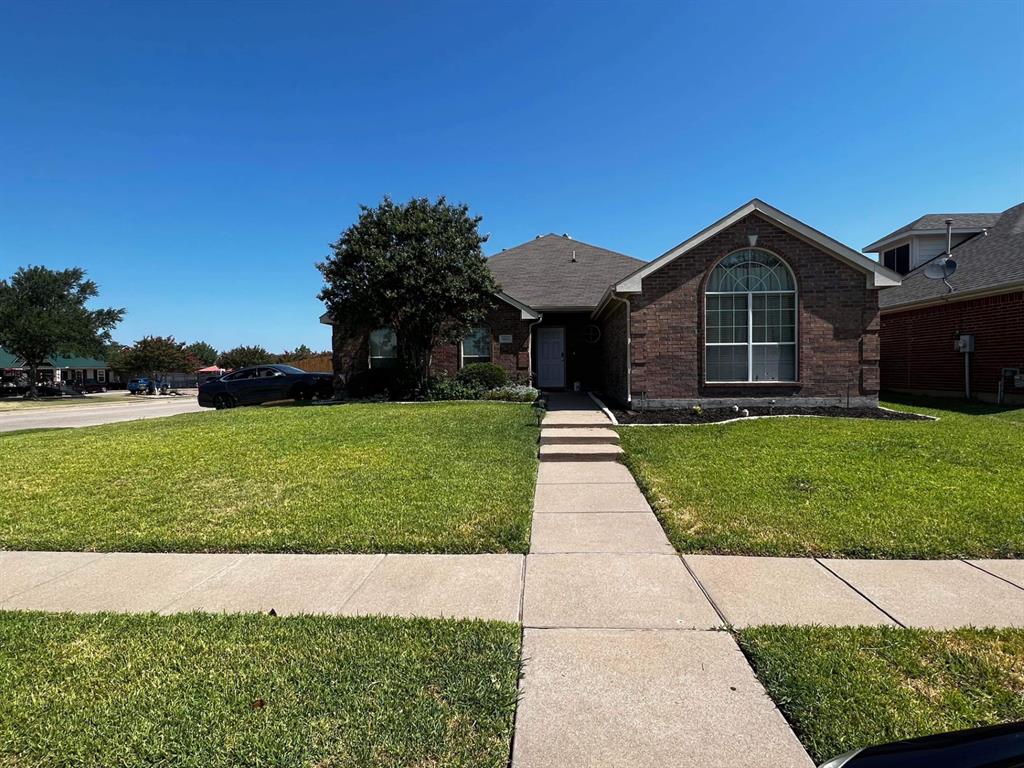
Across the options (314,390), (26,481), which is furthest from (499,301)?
(26,481)

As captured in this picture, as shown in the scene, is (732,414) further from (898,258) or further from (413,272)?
(898,258)

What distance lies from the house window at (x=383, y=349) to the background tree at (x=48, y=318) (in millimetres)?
33459

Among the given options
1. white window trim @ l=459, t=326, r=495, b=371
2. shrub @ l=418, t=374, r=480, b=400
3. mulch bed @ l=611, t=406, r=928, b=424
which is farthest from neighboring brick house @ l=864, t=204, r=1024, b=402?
shrub @ l=418, t=374, r=480, b=400

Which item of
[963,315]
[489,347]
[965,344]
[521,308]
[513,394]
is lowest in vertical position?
[513,394]

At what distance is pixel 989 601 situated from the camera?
139 inches

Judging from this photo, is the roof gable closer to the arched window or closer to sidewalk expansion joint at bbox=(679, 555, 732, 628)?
the arched window

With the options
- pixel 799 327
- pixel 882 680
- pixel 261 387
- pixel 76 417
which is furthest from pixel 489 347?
pixel 76 417

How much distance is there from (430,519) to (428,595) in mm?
1537

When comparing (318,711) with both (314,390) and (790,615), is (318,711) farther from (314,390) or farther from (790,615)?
(314,390)

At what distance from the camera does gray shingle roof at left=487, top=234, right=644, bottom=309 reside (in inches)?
702

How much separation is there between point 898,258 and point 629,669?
2367 cm

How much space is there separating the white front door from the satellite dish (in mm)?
10801

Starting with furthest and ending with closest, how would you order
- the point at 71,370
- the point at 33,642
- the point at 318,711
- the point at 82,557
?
1. the point at 71,370
2. the point at 82,557
3. the point at 33,642
4. the point at 318,711

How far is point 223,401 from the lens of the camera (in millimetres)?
19141
